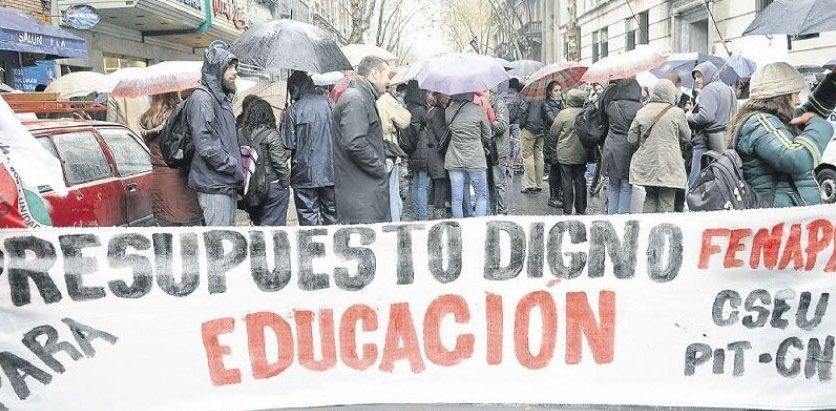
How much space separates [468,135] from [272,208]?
2347mm

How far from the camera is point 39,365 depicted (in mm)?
3461

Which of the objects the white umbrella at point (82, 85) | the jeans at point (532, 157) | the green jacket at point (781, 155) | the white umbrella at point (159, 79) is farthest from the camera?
the jeans at point (532, 157)

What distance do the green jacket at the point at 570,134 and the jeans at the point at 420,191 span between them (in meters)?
1.60

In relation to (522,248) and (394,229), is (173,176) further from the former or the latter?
(522,248)

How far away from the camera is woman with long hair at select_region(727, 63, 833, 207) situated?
3.94m

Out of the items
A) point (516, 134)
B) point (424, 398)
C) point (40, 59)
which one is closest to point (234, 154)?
point (424, 398)

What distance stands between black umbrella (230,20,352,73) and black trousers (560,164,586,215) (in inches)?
137

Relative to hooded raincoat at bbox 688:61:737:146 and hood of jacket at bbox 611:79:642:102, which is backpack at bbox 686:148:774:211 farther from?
hooded raincoat at bbox 688:61:737:146

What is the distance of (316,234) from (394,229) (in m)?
0.37

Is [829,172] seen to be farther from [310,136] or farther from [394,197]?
[310,136]

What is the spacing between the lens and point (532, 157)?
11.7 m

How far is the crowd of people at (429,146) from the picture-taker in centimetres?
411

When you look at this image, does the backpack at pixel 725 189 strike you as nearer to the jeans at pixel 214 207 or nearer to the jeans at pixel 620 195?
the jeans at pixel 214 207

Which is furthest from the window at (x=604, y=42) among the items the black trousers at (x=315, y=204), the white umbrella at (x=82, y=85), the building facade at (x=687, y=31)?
the black trousers at (x=315, y=204)
